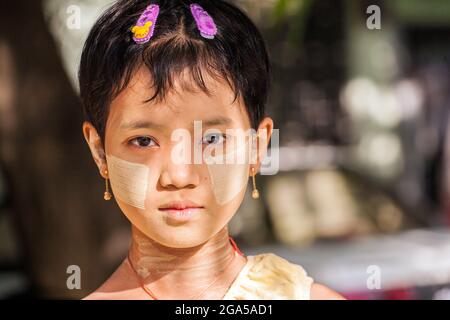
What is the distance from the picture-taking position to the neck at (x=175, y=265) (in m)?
1.30

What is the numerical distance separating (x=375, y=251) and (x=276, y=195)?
0.52 metres

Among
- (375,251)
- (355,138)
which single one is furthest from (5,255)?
(355,138)

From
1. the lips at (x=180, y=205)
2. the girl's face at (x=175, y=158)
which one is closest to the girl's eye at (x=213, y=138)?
the girl's face at (x=175, y=158)

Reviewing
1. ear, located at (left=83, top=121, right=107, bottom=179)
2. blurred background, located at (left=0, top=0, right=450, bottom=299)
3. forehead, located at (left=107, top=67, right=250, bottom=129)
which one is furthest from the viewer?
blurred background, located at (left=0, top=0, right=450, bottom=299)

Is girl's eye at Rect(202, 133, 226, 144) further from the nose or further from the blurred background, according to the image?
the blurred background

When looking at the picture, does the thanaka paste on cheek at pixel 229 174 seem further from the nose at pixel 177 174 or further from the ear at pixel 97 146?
the ear at pixel 97 146

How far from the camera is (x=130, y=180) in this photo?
1.27m

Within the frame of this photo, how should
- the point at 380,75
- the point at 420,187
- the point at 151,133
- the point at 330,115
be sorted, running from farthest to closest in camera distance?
the point at 420,187 < the point at 380,75 < the point at 330,115 < the point at 151,133

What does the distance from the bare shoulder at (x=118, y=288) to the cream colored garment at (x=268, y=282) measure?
18 cm

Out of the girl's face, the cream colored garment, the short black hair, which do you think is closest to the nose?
the girl's face

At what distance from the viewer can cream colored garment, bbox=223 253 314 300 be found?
134 cm

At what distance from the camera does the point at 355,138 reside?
15.9ft

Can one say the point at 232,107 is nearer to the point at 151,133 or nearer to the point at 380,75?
the point at 151,133

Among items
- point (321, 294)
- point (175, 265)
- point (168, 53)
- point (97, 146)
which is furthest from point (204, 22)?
point (321, 294)
